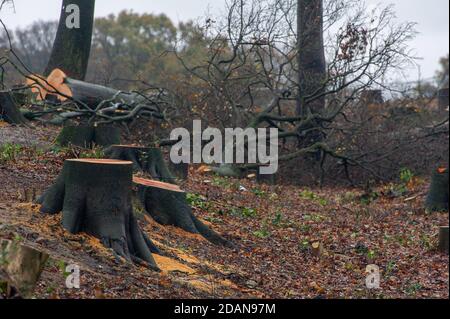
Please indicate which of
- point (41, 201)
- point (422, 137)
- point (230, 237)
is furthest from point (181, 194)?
point (422, 137)

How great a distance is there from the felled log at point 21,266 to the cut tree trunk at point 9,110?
29.2 feet

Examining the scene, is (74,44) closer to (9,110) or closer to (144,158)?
(9,110)

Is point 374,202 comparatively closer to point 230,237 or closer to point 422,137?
point 422,137

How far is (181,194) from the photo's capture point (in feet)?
34.2

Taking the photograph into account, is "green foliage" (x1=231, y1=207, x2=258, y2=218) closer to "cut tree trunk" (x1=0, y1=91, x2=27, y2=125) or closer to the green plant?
"cut tree trunk" (x1=0, y1=91, x2=27, y2=125)

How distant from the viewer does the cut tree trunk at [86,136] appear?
12984mm

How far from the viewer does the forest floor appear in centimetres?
736

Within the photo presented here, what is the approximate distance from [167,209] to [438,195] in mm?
5752

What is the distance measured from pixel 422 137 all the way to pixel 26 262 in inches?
545

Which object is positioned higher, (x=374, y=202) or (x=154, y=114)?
(x=154, y=114)

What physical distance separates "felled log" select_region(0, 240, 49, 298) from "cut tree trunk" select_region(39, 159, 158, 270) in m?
2.16

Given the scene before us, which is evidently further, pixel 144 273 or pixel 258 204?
pixel 258 204
